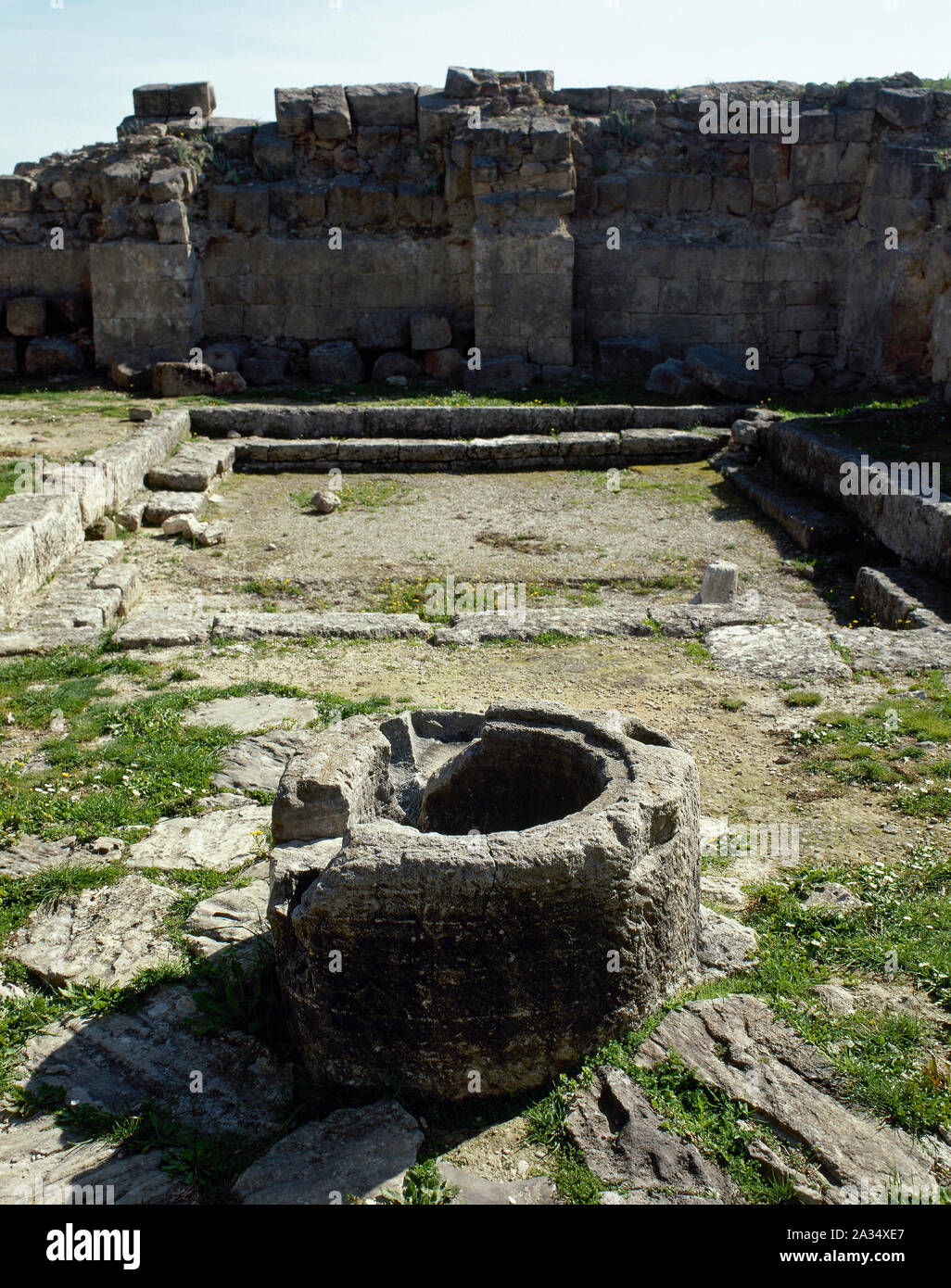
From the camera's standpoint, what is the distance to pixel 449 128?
1633 cm

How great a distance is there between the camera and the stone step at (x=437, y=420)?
45.2 ft

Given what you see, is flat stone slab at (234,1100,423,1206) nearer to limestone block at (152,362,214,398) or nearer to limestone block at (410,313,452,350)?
limestone block at (152,362,214,398)

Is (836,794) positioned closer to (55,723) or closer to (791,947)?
(791,947)

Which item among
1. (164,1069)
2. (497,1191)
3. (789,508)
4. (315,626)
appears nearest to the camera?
(497,1191)

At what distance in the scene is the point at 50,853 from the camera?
457 cm

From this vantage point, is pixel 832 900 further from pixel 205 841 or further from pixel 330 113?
pixel 330 113

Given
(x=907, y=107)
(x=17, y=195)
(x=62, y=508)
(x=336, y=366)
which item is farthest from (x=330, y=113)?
(x=62, y=508)

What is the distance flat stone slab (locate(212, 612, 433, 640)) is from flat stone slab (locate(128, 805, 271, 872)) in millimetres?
2568

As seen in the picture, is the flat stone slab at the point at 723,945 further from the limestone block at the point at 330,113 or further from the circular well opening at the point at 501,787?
the limestone block at the point at 330,113

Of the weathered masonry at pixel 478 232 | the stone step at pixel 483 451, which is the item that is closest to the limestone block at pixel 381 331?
the weathered masonry at pixel 478 232

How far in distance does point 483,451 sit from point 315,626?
6171 millimetres

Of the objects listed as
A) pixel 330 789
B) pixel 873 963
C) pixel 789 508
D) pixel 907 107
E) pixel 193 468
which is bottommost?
pixel 873 963

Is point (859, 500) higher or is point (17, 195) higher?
point (17, 195)
